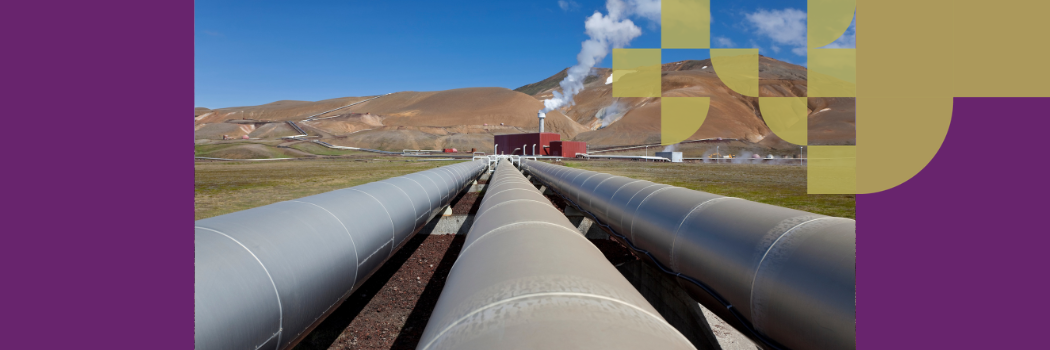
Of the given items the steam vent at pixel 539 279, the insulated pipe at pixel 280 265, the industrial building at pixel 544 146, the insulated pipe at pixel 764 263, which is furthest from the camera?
the industrial building at pixel 544 146

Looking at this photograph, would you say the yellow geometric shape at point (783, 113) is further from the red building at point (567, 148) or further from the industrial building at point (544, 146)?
the industrial building at point (544, 146)

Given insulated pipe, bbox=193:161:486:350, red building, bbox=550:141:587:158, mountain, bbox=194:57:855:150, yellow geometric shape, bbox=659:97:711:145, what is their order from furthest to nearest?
yellow geometric shape, bbox=659:97:711:145, mountain, bbox=194:57:855:150, red building, bbox=550:141:587:158, insulated pipe, bbox=193:161:486:350

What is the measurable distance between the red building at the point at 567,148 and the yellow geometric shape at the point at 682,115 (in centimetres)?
4830

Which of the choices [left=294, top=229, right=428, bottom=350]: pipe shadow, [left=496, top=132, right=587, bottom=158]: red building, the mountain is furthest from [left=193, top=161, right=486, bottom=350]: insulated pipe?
the mountain

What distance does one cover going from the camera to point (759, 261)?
102 inches

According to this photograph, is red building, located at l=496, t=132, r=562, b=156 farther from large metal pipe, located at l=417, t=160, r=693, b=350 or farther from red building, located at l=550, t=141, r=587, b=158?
large metal pipe, located at l=417, t=160, r=693, b=350

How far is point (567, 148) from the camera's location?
54625 mm

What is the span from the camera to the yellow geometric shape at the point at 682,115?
10650cm

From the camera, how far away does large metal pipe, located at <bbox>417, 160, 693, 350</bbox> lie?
121 cm

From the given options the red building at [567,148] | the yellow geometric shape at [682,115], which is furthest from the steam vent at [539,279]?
the yellow geometric shape at [682,115]

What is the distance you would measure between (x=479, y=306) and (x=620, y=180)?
5.06 m

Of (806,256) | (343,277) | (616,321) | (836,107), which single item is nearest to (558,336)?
(616,321)

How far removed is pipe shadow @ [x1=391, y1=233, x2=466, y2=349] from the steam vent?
0.09 ft

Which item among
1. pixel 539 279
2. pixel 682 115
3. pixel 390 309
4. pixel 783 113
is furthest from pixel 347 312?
pixel 783 113
